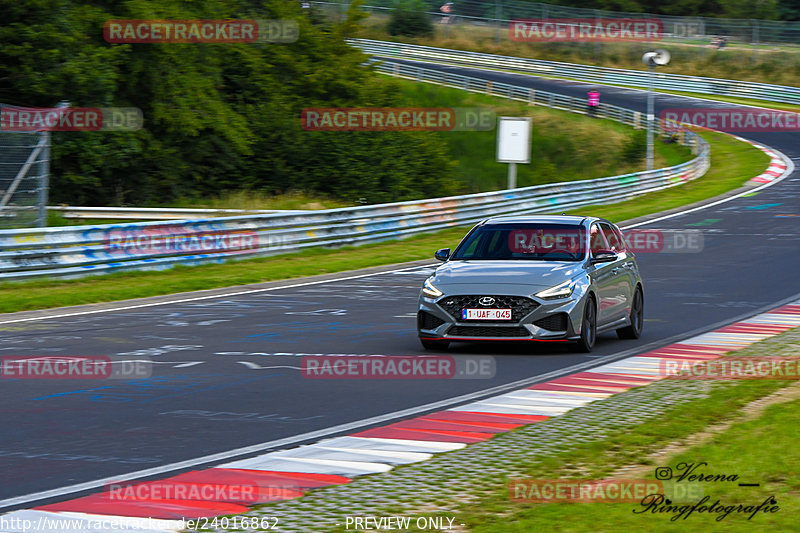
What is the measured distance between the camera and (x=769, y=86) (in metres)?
68.1

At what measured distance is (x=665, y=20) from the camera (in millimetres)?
80062

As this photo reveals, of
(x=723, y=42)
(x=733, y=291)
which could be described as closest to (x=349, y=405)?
(x=733, y=291)

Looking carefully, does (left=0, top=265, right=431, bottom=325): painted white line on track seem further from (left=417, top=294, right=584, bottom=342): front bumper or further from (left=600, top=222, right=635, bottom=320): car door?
(left=600, top=222, right=635, bottom=320): car door

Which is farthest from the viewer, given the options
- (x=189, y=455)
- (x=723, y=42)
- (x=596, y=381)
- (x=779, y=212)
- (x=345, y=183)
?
(x=723, y=42)

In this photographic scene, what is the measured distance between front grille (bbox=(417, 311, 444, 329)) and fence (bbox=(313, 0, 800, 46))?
2240 inches

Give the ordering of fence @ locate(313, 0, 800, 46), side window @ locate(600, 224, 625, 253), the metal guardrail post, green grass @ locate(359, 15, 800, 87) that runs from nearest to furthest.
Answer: side window @ locate(600, 224, 625, 253) < the metal guardrail post < green grass @ locate(359, 15, 800, 87) < fence @ locate(313, 0, 800, 46)

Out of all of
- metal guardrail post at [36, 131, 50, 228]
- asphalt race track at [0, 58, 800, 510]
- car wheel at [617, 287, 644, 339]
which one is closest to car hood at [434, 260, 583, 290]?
asphalt race track at [0, 58, 800, 510]

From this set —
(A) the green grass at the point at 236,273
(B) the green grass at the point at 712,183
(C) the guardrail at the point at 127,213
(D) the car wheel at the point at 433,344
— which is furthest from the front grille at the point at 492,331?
(B) the green grass at the point at 712,183

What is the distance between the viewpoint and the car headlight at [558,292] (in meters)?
12.7

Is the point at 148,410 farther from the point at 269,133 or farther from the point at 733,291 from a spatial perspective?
the point at 269,133

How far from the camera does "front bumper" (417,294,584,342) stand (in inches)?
498

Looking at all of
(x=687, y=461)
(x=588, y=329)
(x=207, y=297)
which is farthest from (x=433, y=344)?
(x=207, y=297)

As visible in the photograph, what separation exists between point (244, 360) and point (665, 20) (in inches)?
2860

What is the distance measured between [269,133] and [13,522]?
40.2 metres
